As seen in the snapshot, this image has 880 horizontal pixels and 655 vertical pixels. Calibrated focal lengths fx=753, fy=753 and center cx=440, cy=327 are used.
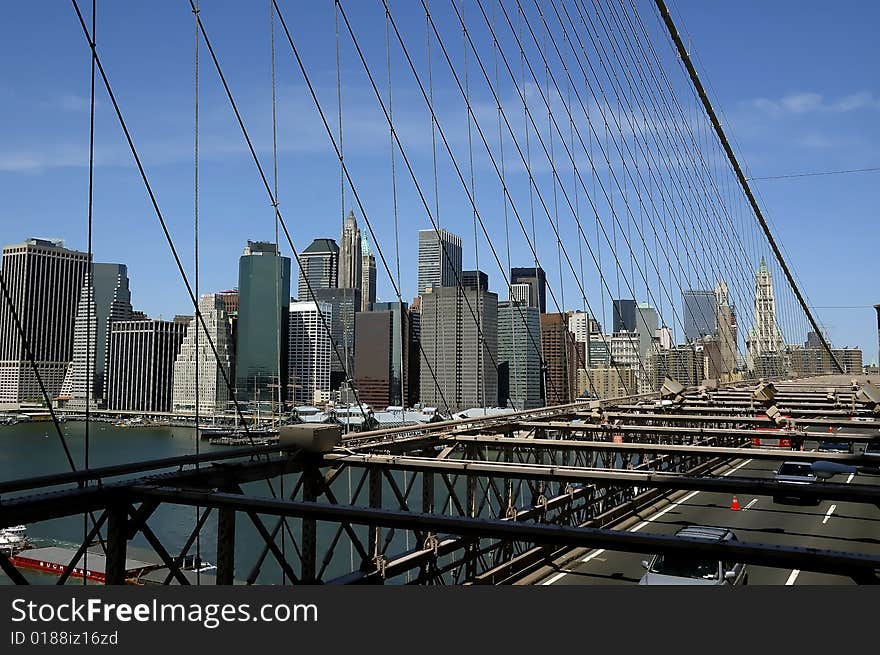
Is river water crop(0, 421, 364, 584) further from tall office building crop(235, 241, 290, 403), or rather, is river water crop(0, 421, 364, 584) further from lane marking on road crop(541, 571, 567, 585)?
lane marking on road crop(541, 571, 567, 585)

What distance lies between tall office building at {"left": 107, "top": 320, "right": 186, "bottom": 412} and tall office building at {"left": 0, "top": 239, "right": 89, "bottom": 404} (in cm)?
2117

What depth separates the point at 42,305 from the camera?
47.8 m

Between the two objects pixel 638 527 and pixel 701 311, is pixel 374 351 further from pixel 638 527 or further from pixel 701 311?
pixel 638 527

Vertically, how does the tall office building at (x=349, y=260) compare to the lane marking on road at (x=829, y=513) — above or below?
above

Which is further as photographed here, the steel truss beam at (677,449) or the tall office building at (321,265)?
the tall office building at (321,265)

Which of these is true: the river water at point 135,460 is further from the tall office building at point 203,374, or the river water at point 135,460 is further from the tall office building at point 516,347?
the tall office building at point 516,347

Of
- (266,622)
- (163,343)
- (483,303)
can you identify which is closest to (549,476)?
(266,622)

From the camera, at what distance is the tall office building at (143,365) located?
253 feet


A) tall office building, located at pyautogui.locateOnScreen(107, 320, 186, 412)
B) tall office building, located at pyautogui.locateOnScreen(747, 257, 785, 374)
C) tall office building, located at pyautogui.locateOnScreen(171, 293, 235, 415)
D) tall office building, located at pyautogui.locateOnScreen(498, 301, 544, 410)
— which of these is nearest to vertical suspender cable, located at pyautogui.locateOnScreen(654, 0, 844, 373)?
tall office building, located at pyautogui.locateOnScreen(747, 257, 785, 374)

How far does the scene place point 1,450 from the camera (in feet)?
172

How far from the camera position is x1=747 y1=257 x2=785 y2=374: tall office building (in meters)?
58.5

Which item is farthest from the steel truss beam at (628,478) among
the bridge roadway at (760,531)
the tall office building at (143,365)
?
the tall office building at (143,365)

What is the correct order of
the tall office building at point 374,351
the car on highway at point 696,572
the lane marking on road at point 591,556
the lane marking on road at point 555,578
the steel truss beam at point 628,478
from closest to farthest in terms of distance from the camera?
the steel truss beam at point 628,478
the car on highway at point 696,572
the lane marking on road at point 555,578
the lane marking on road at point 591,556
the tall office building at point 374,351

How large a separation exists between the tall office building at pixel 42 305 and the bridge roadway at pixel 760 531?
34823mm
